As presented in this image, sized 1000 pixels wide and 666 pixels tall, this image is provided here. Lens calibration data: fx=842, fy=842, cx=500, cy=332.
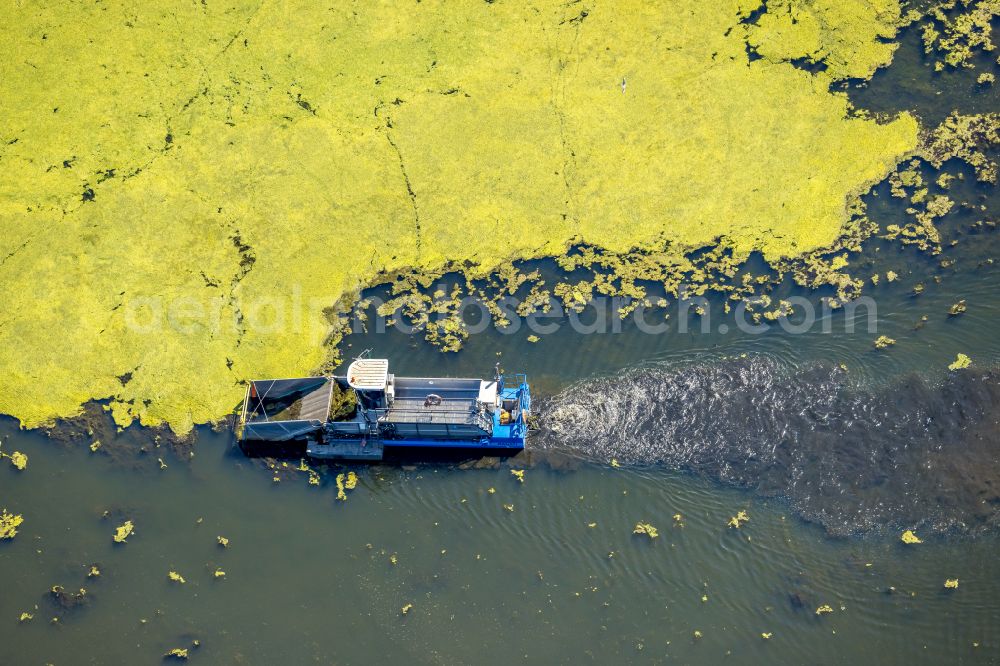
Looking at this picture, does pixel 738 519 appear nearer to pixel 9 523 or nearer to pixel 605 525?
pixel 605 525

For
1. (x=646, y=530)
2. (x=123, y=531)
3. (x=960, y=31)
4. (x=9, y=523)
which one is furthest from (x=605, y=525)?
(x=960, y=31)

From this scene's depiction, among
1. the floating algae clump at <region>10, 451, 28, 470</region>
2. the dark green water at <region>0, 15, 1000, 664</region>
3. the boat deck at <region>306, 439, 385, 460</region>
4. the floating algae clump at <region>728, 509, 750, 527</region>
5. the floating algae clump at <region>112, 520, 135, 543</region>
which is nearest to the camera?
the dark green water at <region>0, 15, 1000, 664</region>

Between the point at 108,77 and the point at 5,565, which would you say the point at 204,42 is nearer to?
the point at 108,77

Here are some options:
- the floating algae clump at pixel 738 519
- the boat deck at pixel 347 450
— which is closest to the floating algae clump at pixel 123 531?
the boat deck at pixel 347 450

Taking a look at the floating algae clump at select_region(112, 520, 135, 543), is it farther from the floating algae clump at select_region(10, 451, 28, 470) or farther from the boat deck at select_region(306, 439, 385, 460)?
the boat deck at select_region(306, 439, 385, 460)

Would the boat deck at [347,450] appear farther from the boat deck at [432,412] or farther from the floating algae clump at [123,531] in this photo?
the floating algae clump at [123,531]

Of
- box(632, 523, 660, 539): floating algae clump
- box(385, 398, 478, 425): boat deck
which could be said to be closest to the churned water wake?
box(632, 523, 660, 539): floating algae clump
